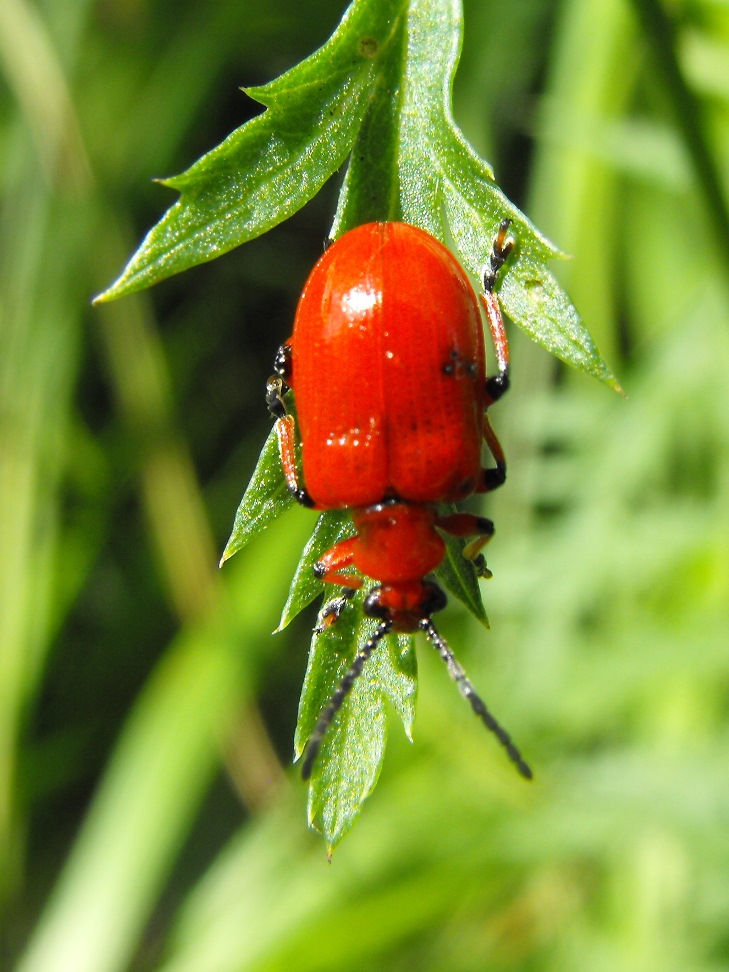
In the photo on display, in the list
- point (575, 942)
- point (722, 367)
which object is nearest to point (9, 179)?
point (722, 367)

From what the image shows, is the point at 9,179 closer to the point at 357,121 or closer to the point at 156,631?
the point at 156,631

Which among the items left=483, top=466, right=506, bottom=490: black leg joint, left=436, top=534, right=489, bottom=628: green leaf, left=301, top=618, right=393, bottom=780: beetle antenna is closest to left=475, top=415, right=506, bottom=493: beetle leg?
left=483, top=466, right=506, bottom=490: black leg joint

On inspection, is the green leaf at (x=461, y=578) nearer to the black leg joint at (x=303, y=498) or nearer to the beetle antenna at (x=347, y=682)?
the beetle antenna at (x=347, y=682)

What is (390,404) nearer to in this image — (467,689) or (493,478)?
→ (493,478)

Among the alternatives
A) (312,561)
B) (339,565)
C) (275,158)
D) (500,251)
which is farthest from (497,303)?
(339,565)

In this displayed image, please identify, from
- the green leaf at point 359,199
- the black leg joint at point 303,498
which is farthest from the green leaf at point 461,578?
the black leg joint at point 303,498

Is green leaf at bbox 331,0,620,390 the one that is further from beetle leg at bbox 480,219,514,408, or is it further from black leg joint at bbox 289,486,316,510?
black leg joint at bbox 289,486,316,510

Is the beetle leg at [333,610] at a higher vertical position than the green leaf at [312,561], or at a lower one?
lower

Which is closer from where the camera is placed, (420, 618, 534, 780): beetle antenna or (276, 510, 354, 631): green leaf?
(276, 510, 354, 631): green leaf

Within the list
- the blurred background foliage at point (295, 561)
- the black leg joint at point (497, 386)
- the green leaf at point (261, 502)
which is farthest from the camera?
the blurred background foliage at point (295, 561)
